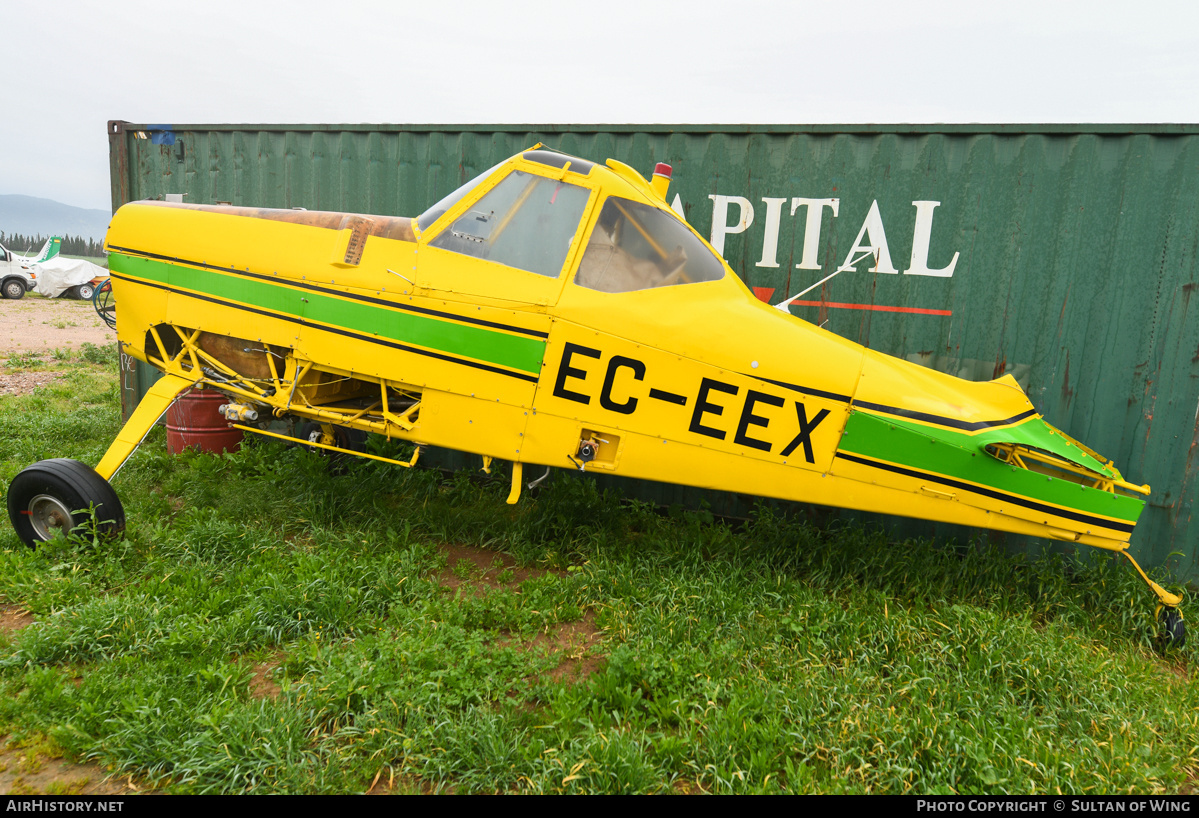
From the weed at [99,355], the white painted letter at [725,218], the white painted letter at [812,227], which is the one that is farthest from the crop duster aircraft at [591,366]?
the weed at [99,355]

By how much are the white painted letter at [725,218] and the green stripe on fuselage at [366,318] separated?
240cm

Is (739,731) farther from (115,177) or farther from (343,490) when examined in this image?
(115,177)

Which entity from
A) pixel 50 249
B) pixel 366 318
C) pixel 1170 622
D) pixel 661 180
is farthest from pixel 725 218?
pixel 50 249

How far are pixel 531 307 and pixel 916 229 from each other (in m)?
3.23

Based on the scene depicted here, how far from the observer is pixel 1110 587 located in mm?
4363

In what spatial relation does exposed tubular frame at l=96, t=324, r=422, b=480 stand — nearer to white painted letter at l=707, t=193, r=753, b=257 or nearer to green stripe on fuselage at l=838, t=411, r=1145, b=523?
green stripe on fuselage at l=838, t=411, r=1145, b=523

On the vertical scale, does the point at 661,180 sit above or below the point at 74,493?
above

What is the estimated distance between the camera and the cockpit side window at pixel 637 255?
3760 millimetres

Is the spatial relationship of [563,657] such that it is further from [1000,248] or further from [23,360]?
[23,360]

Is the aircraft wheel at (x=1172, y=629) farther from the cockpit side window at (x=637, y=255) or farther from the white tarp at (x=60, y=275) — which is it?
the white tarp at (x=60, y=275)

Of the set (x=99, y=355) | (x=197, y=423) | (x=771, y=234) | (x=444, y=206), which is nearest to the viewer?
(x=444, y=206)

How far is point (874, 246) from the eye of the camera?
16.8ft

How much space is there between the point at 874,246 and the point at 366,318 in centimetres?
384
